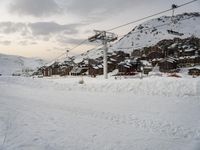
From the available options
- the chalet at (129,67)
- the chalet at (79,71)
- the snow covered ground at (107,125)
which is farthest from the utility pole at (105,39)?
the chalet at (79,71)

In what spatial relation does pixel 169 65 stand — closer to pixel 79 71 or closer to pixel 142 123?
pixel 79 71

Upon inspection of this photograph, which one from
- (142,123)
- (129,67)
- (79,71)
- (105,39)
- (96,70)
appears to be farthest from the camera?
(79,71)

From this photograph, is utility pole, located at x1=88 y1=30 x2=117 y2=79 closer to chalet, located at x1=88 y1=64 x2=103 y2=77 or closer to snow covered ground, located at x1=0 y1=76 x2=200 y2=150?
snow covered ground, located at x1=0 y1=76 x2=200 y2=150

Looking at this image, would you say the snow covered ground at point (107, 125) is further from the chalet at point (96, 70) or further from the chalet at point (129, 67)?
the chalet at point (96, 70)

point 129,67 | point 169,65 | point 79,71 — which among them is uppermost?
point 169,65

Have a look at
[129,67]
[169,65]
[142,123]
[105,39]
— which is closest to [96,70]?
[129,67]

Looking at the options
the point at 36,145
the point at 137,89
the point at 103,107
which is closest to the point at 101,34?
the point at 137,89

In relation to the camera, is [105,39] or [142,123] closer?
[142,123]

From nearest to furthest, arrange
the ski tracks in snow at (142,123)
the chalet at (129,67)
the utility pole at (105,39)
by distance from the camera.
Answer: the ski tracks in snow at (142,123) < the utility pole at (105,39) < the chalet at (129,67)

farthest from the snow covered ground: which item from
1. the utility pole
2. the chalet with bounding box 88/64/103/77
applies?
the chalet with bounding box 88/64/103/77

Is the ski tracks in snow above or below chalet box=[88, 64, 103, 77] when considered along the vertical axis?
below

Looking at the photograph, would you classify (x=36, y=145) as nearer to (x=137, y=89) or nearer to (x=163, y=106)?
(x=163, y=106)

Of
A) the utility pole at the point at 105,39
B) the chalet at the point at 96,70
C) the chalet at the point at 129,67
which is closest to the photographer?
the utility pole at the point at 105,39

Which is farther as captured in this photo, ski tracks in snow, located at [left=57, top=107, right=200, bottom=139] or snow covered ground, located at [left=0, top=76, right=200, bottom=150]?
ski tracks in snow, located at [left=57, top=107, right=200, bottom=139]
